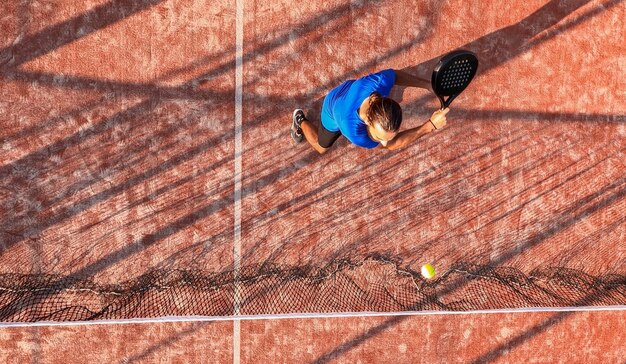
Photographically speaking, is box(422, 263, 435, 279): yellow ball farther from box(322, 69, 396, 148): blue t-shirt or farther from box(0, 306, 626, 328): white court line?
Answer: box(322, 69, 396, 148): blue t-shirt

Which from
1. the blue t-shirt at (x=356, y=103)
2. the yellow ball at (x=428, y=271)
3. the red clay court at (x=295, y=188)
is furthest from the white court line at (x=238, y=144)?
the yellow ball at (x=428, y=271)

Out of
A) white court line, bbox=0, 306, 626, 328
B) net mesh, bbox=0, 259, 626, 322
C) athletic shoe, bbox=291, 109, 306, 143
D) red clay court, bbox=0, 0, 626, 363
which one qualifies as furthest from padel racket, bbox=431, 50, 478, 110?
white court line, bbox=0, 306, 626, 328

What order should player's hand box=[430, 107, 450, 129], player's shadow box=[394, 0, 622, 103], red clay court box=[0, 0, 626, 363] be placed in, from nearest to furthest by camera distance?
player's hand box=[430, 107, 450, 129], red clay court box=[0, 0, 626, 363], player's shadow box=[394, 0, 622, 103]

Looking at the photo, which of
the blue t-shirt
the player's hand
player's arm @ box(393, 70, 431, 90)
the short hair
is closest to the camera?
the short hair

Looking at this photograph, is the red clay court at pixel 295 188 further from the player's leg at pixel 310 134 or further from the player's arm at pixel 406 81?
the player's arm at pixel 406 81

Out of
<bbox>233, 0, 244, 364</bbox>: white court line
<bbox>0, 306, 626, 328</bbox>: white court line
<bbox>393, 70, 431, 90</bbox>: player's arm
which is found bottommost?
<bbox>0, 306, 626, 328</bbox>: white court line

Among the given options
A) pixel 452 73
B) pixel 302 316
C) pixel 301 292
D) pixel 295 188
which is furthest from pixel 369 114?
pixel 301 292

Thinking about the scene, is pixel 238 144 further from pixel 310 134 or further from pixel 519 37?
pixel 519 37
